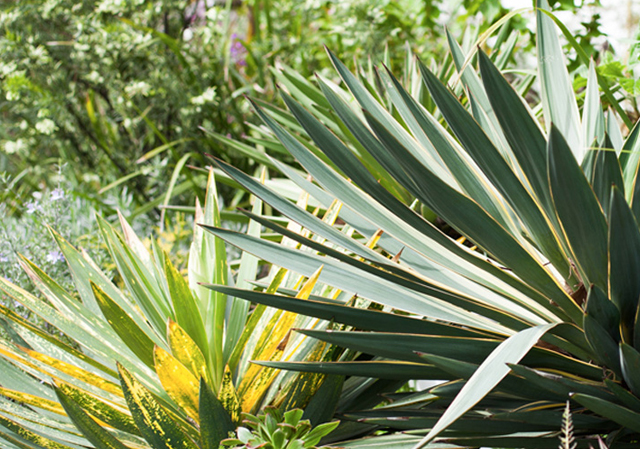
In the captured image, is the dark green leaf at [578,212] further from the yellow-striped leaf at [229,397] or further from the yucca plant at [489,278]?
the yellow-striped leaf at [229,397]

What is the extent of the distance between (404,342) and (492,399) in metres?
0.24

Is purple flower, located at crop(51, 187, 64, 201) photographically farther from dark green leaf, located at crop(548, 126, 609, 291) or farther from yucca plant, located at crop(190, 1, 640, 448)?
dark green leaf, located at crop(548, 126, 609, 291)

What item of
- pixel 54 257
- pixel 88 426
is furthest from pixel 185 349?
pixel 54 257

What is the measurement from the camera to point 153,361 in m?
0.91

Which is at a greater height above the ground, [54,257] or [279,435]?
[54,257]

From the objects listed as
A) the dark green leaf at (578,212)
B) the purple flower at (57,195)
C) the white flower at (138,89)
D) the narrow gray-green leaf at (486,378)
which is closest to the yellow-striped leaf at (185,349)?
the narrow gray-green leaf at (486,378)

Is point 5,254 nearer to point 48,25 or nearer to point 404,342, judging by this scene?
point 404,342

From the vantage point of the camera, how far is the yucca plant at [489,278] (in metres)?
0.66

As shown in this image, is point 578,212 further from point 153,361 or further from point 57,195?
point 57,195

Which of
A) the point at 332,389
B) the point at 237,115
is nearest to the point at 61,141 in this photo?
the point at 237,115

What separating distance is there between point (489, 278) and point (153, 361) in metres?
0.61

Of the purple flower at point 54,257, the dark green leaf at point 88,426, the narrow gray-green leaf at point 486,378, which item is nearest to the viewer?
the narrow gray-green leaf at point 486,378

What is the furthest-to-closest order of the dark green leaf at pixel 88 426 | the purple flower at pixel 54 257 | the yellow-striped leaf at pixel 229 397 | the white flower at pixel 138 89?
the white flower at pixel 138 89
the purple flower at pixel 54 257
the yellow-striped leaf at pixel 229 397
the dark green leaf at pixel 88 426

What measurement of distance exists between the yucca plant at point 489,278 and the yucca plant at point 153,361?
0.11 m
